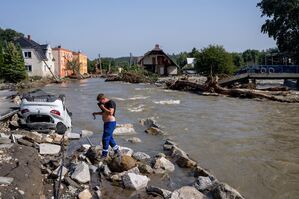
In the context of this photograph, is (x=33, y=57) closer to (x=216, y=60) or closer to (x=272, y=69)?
(x=216, y=60)

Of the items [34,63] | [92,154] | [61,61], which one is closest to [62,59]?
[61,61]

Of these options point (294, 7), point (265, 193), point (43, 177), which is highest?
point (294, 7)

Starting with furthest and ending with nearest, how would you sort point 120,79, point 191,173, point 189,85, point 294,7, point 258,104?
point 120,79
point 294,7
point 189,85
point 258,104
point 191,173

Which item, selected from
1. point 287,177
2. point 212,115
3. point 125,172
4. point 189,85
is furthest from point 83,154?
point 189,85

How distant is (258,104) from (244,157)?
55.2 ft

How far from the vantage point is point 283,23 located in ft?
181

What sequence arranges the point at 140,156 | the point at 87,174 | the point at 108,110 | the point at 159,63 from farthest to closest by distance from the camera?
1. the point at 159,63
2. the point at 140,156
3. the point at 108,110
4. the point at 87,174

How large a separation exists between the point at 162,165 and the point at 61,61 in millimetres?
72820

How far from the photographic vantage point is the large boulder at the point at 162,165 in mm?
9008

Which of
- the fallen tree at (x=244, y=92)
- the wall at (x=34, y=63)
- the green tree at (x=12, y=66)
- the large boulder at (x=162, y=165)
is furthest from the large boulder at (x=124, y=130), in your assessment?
the wall at (x=34, y=63)

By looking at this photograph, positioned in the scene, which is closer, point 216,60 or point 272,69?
point 272,69

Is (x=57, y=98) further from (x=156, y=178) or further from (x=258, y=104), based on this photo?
(x=258, y=104)

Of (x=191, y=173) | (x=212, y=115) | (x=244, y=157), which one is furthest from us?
(x=212, y=115)

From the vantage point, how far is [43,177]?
7570 mm
